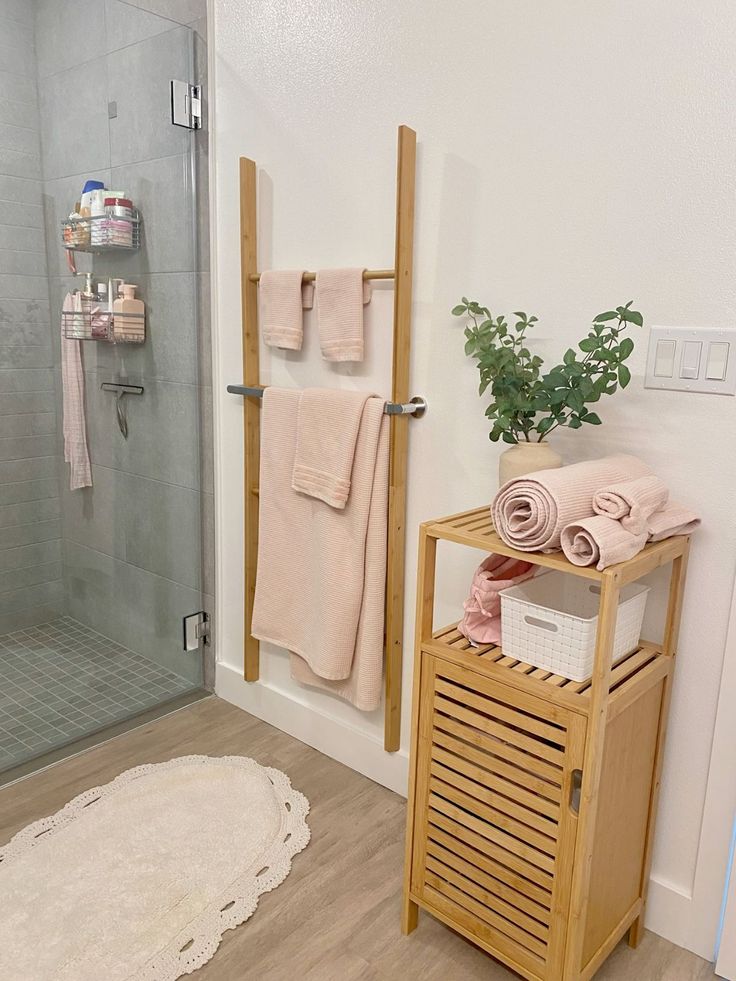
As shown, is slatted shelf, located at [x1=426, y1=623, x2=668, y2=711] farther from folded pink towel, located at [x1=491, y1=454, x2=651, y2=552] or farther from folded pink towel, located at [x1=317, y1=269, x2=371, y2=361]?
folded pink towel, located at [x1=317, y1=269, x2=371, y2=361]

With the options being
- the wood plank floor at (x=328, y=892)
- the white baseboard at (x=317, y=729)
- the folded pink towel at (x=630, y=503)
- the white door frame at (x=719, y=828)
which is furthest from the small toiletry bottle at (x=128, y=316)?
the white door frame at (x=719, y=828)

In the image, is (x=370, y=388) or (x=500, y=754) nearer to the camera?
(x=500, y=754)

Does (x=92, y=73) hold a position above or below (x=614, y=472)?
above

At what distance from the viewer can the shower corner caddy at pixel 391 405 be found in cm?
175

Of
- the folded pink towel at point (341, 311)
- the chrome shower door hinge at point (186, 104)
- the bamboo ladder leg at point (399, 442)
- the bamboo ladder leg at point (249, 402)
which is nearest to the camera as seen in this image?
the bamboo ladder leg at point (399, 442)

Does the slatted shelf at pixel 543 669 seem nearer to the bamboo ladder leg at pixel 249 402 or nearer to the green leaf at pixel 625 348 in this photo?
the green leaf at pixel 625 348

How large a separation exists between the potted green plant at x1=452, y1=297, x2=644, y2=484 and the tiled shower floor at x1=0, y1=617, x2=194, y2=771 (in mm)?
1524

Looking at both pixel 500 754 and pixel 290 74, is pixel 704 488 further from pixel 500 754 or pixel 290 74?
pixel 290 74

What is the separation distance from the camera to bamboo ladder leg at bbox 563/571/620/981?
46.6 inches

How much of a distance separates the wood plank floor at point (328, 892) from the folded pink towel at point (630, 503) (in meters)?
0.93

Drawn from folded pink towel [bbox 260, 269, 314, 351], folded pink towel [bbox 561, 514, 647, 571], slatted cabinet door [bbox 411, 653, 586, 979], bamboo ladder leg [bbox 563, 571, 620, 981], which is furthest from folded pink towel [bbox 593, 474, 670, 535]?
folded pink towel [bbox 260, 269, 314, 351]

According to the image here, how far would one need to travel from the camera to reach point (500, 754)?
1.35 m

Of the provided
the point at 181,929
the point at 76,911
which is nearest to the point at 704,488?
the point at 181,929

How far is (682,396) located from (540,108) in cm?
66
